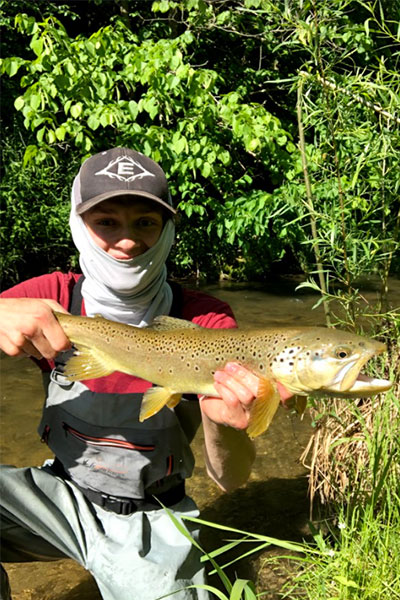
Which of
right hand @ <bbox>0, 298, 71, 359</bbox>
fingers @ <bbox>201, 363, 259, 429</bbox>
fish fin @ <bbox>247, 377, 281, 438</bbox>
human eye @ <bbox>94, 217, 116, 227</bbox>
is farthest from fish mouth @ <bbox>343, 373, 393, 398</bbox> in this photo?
human eye @ <bbox>94, 217, 116, 227</bbox>

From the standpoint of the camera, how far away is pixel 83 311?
9.50 feet

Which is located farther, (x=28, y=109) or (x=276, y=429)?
(x=28, y=109)

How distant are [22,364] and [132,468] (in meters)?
4.68

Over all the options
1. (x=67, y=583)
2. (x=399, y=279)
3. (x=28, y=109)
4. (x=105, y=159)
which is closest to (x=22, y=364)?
(x=28, y=109)

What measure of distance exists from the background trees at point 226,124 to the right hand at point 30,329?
138cm

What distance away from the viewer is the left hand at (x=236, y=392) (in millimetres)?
2158

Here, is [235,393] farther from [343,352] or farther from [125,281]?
[125,281]

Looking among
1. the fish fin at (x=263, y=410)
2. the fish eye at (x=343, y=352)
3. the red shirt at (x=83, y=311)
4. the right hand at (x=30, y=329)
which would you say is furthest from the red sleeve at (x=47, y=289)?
the fish eye at (x=343, y=352)

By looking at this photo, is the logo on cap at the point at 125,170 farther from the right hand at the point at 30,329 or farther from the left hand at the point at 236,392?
the left hand at the point at 236,392

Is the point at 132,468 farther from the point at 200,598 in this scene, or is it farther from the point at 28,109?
the point at 28,109

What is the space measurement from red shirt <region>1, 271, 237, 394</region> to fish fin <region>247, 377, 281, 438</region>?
0.72m

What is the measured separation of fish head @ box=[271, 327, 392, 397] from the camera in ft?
6.45

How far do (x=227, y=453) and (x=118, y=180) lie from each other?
1.37 m

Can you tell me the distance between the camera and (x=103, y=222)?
2.76m
